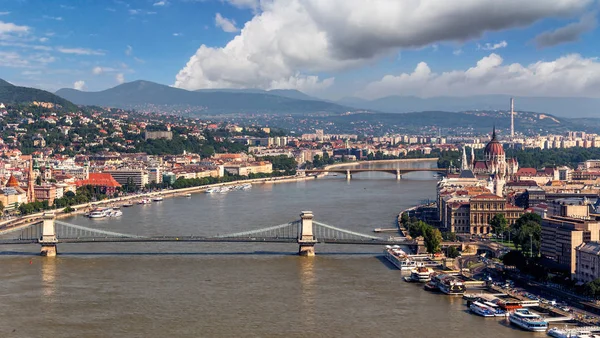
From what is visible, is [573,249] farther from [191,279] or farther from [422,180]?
[422,180]

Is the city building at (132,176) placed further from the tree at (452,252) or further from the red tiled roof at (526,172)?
the tree at (452,252)

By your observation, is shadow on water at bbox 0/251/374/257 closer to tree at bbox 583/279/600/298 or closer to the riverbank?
tree at bbox 583/279/600/298

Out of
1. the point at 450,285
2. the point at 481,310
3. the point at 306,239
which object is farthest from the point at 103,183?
the point at 481,310

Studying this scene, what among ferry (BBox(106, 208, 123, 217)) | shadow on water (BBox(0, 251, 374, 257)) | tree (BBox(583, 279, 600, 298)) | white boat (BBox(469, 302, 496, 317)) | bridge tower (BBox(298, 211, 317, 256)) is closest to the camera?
white boat (BBox(469, 302, 496, 317))

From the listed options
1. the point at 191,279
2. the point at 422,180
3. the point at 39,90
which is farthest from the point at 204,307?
the point at 39,90

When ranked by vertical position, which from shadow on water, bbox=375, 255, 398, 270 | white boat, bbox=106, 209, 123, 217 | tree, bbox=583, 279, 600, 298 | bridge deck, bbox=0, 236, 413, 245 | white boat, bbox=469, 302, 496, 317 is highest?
bridge deck, bbox=0, 236, 413, 245

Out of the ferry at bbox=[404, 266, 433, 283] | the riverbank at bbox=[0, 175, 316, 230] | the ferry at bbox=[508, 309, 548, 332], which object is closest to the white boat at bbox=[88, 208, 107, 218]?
the riverbank at bbox=[0, 175, 316, 230]

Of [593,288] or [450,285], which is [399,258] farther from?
[593,288]
